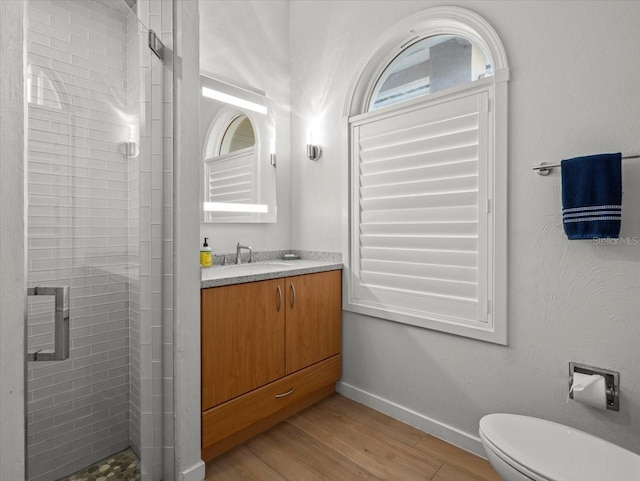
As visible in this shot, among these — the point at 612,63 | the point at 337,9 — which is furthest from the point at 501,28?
the point at 337,9

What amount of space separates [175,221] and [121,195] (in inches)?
13.6

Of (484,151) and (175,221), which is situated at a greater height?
(484,151)

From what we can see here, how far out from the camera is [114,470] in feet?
4.38

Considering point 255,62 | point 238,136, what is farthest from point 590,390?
point 255,62

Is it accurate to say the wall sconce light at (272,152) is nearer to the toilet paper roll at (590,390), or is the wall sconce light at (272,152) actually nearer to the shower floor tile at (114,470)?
the shower floor tile at (114,470)

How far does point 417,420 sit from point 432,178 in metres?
1.41

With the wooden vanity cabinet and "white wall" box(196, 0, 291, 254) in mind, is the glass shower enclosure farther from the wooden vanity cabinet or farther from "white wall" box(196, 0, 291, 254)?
"white wall" box(196, 0, 291, 254)

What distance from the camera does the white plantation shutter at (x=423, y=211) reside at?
185cm

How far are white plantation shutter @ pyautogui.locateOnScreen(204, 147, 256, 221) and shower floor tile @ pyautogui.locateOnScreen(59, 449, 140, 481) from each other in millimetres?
1426

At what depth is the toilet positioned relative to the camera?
1.24 m

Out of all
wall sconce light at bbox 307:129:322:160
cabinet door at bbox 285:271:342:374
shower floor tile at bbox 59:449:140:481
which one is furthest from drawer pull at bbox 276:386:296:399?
wall sconce light at bbox 307:129:322:160

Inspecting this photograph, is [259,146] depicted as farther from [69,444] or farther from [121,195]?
[69,444]

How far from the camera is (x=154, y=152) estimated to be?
1559 millimetres

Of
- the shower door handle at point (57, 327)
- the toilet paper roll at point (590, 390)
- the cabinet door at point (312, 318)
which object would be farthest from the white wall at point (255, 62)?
the toilet paper roll at point (590, 390)
